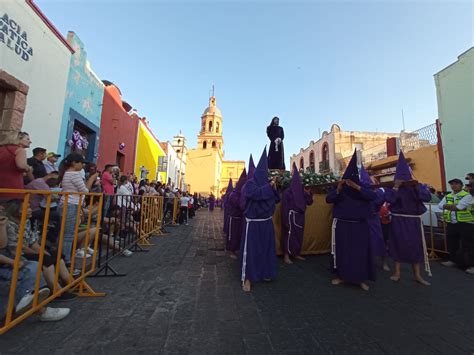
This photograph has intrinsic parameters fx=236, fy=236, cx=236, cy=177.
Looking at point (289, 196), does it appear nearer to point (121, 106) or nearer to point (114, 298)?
point (114, 298)

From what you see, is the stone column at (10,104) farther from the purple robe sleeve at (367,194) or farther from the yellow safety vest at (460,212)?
the yellow safety vest at (460,212)

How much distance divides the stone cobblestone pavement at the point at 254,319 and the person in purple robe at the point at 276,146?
10.1 feet

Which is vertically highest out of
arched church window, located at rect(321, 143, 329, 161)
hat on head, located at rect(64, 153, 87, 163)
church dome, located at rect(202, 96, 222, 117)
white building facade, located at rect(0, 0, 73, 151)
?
church dome, located at rect(202, 96, 222, 117)

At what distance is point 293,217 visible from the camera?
492cm

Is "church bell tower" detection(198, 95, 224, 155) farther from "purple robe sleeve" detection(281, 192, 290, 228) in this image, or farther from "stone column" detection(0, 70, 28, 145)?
"purple robe sleeve" detection(281, 192, 290, 228)

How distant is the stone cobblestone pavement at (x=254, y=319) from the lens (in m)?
1.94

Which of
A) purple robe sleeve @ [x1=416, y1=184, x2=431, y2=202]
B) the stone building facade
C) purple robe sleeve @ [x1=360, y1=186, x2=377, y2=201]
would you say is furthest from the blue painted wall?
the stone building facade

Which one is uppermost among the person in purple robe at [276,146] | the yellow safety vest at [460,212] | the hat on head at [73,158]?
the person in purple robe at [276,146]

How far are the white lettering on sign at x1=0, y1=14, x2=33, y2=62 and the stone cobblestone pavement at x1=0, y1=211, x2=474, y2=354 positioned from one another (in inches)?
216

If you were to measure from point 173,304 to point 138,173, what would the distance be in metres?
12.9

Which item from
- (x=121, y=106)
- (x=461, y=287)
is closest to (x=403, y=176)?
(x=461, y=287)

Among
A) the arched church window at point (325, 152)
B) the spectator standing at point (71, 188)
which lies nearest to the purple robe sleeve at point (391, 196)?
the spectator standing at point (71, 188)

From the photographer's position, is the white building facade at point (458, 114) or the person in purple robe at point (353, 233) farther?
the white building facade at point (458, 114)

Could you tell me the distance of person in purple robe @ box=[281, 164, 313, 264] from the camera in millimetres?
4863
